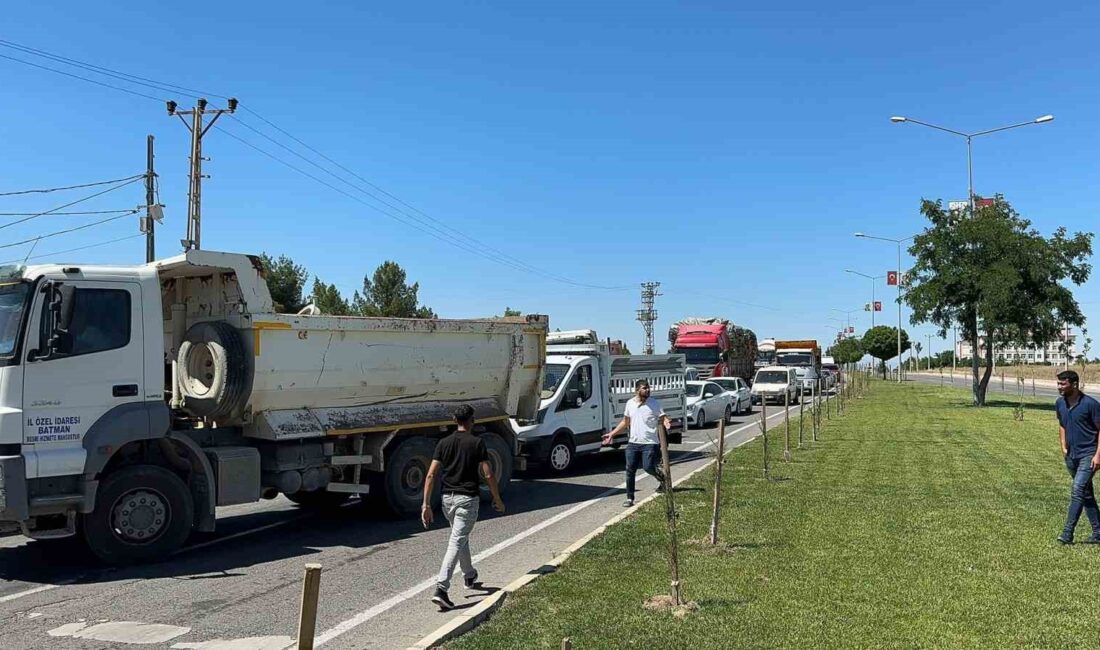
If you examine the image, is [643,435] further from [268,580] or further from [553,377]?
[268,580]

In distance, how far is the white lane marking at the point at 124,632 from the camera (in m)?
6.04

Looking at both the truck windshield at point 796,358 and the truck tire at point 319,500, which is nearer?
the truck tire at point 319,500

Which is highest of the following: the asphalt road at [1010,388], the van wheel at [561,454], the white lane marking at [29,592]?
the van wheel at [561,454]

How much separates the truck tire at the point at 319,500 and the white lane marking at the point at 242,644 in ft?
17.9

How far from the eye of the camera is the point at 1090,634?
5598 mm

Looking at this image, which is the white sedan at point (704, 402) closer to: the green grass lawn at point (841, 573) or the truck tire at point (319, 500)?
the green grass lawn at point (841, 573)

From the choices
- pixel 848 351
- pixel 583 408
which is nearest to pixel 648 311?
pixel 848 351

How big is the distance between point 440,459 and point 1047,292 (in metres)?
29.3

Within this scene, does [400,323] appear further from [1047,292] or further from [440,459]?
[1047,292]

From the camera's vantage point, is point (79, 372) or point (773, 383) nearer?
point (79, 372)

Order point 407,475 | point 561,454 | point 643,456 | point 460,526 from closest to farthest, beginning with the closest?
point 460,526, point 407,475, point 643,456, point 561,454

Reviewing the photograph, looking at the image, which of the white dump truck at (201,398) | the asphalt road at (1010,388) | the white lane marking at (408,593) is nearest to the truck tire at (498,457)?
the white dump truck at (201,398)

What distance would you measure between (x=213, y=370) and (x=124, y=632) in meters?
3.80

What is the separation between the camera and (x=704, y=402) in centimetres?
2452
